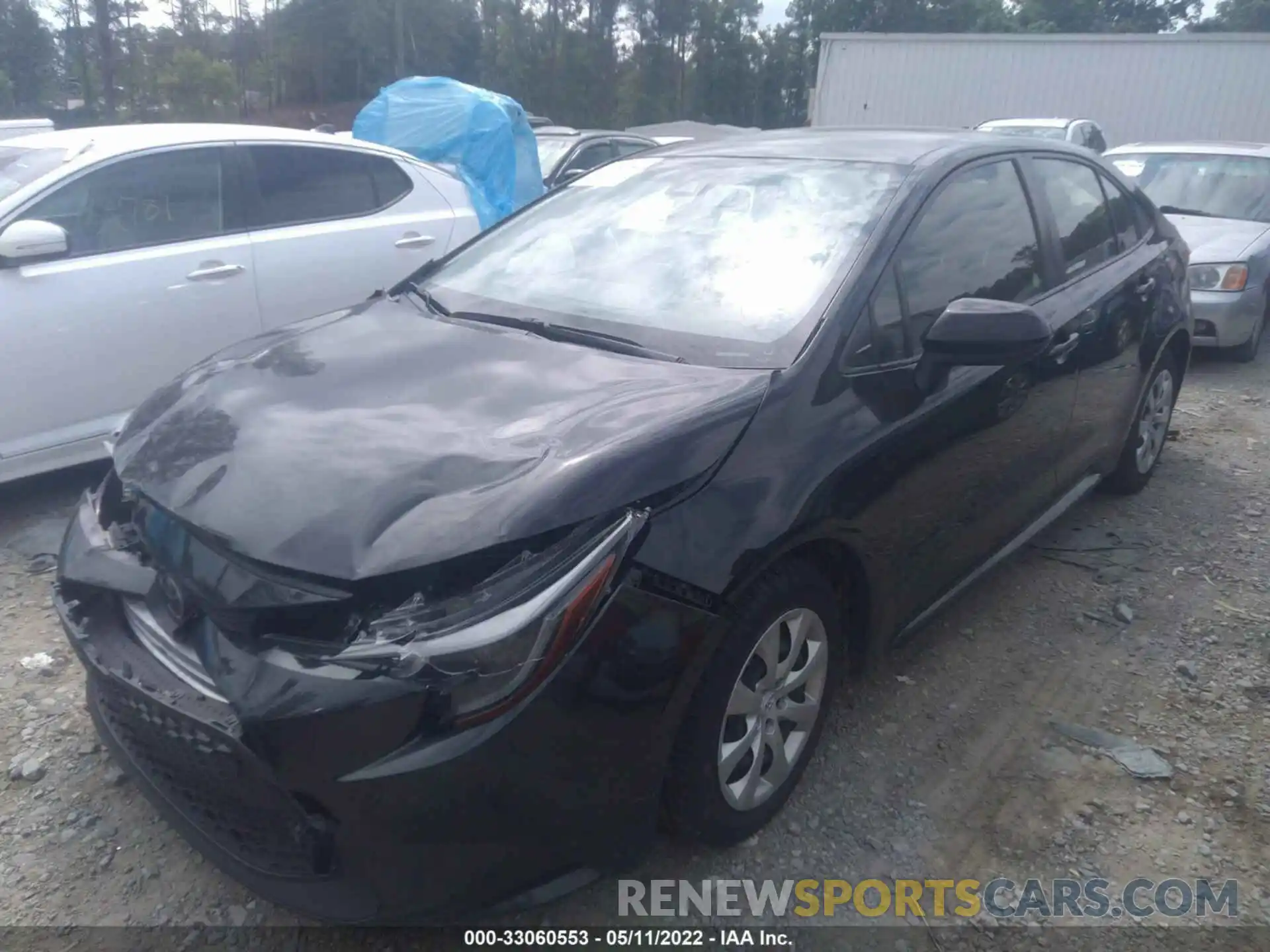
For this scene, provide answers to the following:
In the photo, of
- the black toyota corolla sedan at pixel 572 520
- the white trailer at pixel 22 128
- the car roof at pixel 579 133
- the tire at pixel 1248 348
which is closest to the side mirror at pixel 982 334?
the black toyota corolla sedan at pixel 572 520

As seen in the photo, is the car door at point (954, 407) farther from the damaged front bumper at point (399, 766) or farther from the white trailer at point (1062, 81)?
the white trailer at point (1062, 81)

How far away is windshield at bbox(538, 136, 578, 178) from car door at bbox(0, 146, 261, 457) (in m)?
5.71

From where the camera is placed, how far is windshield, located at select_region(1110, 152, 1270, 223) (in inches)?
317

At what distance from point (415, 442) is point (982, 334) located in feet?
4.96

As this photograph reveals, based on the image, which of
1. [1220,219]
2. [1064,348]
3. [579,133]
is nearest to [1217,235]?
[1220,219]

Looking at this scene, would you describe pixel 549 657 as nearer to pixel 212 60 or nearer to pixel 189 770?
pixel 189 770

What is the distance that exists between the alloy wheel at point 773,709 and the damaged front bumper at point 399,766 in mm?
286

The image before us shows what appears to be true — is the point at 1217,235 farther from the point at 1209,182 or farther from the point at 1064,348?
the point at 1064,348

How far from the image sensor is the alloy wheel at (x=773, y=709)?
2396 millimetres

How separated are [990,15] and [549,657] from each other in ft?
219

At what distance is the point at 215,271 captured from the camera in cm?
467

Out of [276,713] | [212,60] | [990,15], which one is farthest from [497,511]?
[990,15]

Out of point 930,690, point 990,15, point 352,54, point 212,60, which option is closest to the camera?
point 930,690

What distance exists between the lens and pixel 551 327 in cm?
287
